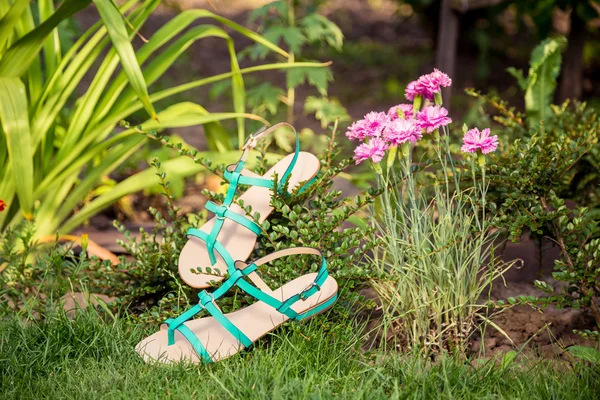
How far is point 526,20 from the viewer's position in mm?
6633

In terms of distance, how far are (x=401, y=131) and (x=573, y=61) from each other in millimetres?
3412

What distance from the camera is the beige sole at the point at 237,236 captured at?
7.03 feet

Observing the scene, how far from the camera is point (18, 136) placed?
233 centimetres

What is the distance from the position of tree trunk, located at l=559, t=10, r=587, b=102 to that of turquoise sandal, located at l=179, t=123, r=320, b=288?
311 cm

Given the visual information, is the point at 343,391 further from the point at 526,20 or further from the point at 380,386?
the point at 526,20

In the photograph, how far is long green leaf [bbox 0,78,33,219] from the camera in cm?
231

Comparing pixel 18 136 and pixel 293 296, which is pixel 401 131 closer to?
pixel 293 296

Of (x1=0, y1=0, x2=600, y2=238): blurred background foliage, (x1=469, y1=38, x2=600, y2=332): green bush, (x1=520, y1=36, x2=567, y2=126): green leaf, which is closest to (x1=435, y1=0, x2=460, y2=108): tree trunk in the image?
(x1=0, y1=0, x2=600, y2=238): blurred background foliage

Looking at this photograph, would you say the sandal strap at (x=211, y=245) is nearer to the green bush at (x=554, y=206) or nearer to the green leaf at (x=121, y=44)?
the green leaf at (x=121, y=44)

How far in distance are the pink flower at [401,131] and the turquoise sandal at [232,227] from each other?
0.35 metres

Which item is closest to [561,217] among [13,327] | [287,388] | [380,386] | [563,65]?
[380,386]

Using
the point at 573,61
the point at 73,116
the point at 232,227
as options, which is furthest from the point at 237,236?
Answer: the point at 573,61

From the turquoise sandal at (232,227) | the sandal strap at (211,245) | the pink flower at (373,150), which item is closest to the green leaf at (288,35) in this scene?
the turquoise sandal at (232,227)

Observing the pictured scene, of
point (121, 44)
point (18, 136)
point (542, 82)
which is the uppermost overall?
point (542, 82)
